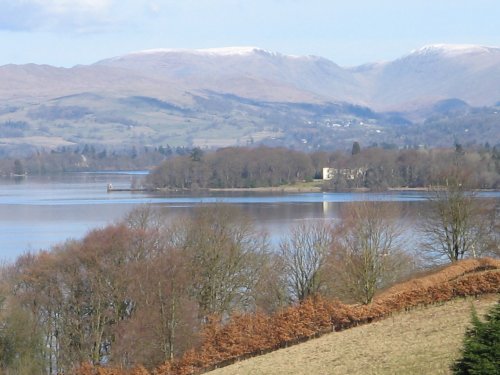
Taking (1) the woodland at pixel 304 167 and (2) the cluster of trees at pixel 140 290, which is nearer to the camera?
(2) the cluster of trees at pixel 140 290

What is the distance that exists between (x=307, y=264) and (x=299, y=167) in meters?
79.1

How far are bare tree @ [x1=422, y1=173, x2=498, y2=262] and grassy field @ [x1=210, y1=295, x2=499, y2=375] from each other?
11.8m

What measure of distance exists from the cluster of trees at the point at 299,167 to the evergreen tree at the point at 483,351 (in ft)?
265

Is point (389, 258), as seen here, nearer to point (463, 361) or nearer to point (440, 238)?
point (440, 238)

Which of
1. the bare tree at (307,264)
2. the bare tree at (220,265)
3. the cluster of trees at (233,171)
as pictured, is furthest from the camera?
the cluster of trees at (233,171)

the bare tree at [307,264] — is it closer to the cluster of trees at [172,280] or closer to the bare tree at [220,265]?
the cluster of trees at [172,280]

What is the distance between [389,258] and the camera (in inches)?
1021

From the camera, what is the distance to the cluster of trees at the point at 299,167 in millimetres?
93250

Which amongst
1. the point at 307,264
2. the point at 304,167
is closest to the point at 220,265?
the point at 307,264

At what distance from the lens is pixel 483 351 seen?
351 inches

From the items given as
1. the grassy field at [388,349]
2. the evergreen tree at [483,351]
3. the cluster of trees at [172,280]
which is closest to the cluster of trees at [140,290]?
the cluster of trees at [172,280]

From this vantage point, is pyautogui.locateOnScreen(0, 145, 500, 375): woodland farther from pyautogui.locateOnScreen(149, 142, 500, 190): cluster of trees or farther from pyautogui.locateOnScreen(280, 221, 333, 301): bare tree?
pyautogui.locateOnScreen(149, 142, 500, 190): cluster of trees

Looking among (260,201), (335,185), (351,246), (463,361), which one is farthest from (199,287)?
(335,185)

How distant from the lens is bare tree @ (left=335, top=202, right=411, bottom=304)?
22.4m
